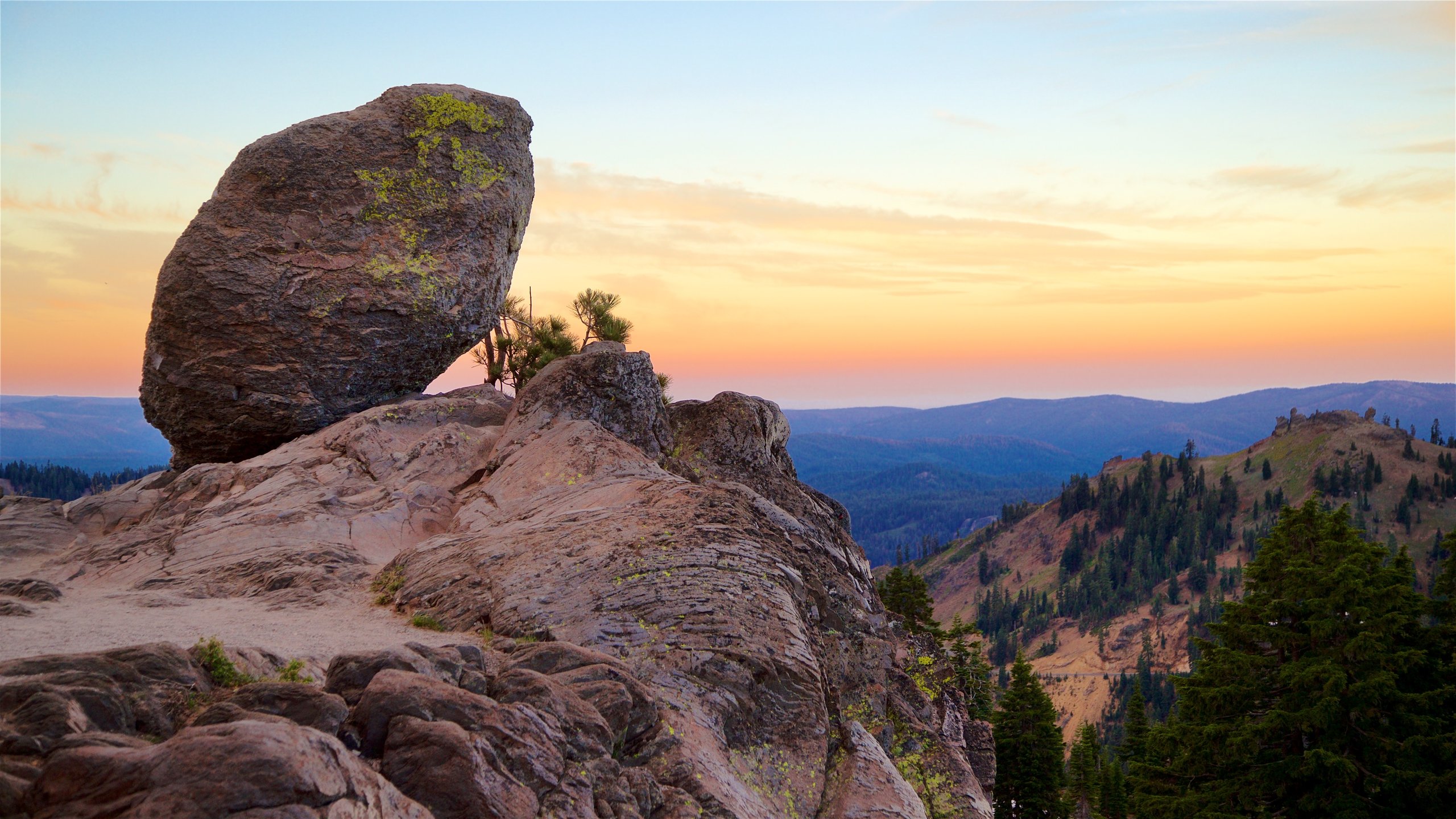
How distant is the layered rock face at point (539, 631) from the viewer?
8844mm

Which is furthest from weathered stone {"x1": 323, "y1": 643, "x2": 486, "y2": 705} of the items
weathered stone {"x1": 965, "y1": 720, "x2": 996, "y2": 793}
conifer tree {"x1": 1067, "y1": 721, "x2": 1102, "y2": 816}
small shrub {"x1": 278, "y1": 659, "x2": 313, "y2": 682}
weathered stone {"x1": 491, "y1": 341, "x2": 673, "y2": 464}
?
conifer tree {"x1": 1067, "y1": 721, "x2": 1102, "y2": 816}

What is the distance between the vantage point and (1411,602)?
104 feet

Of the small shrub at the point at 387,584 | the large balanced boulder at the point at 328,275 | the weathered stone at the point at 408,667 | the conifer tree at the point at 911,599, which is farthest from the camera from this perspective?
the conifer tree at the point at 911,599

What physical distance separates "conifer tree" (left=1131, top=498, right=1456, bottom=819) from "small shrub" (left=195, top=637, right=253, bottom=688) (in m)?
31.4

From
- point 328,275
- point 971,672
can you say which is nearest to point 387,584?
point 328,275

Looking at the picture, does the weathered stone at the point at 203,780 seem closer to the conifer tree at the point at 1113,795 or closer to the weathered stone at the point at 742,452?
the weathered stone at the point at 742,452

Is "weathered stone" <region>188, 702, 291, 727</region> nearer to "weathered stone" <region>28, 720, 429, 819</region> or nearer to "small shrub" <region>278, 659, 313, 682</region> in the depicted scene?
"weathered stone" <region>28, 720, 429, 819</region>

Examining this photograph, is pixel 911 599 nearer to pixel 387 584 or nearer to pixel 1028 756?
pixel 1028 756

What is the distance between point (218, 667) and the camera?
10.2m

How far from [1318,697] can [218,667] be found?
3324 centimetres

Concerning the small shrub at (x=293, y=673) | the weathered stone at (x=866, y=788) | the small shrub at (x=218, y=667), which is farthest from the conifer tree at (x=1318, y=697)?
the small shrub at (x=218, y=667)

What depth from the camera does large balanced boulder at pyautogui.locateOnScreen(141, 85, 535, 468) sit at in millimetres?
24906

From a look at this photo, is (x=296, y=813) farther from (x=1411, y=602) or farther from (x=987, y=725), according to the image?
(x=1411, y=602)

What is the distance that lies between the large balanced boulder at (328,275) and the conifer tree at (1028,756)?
4694 cm
